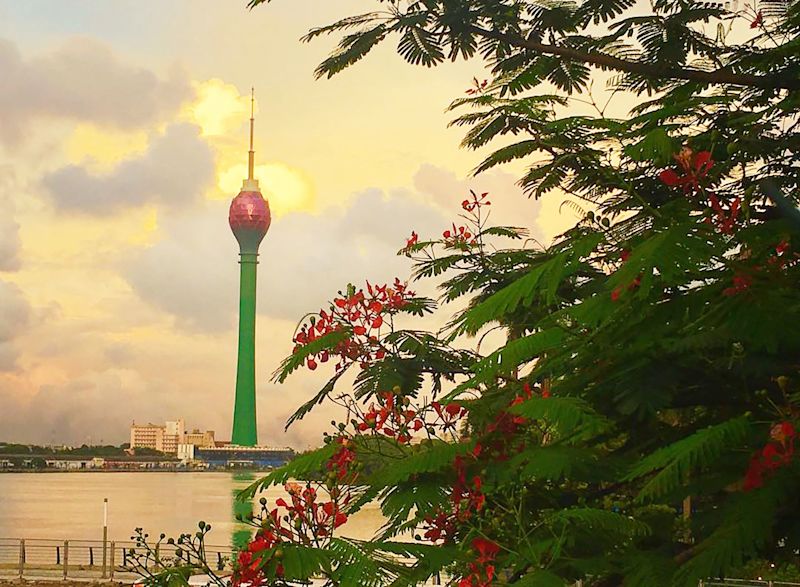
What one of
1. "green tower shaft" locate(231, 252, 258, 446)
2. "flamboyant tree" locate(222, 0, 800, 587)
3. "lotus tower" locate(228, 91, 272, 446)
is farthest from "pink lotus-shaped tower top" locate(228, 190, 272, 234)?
"flamboyant tree" locate(222, 0, 800, 587)

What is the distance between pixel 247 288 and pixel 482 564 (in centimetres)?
14567

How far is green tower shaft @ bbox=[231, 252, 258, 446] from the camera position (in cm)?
14425

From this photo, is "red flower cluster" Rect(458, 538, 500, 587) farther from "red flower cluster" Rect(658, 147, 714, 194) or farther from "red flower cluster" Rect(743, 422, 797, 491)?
"red flower cluster" Rect(658, 147, 714, 194)

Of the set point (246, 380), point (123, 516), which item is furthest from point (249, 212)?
point (123, 516)

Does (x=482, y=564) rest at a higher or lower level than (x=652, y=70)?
lower

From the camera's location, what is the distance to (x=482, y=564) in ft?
16.0

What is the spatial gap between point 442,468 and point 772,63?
7.25 feet

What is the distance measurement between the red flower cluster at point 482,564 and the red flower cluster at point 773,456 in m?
1.29

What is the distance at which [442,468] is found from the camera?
14.9ft

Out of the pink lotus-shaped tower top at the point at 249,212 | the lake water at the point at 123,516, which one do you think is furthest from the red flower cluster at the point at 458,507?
the pink lotus-shaped tower top at the point at 249,212

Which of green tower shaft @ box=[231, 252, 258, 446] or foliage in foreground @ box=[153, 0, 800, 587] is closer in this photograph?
foliage in foreground @ box=[153, 0, 800, 587]

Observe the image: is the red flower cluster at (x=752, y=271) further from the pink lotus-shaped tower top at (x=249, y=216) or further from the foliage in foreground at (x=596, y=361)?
the pink lotus-shaped tower top at (x=249, y=216)

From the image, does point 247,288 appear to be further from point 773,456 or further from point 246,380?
point 773,456

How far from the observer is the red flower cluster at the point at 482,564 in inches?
190
